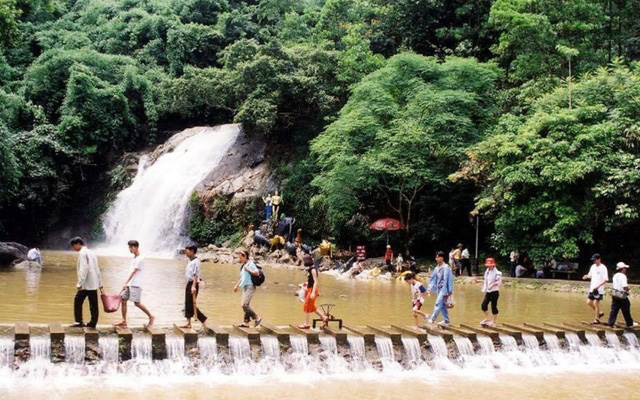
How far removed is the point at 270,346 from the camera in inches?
410

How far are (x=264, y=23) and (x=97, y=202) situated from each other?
2197 centimetres

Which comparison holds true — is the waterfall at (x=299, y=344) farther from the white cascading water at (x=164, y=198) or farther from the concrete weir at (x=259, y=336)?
the white cascading water at (x=164, y=198)

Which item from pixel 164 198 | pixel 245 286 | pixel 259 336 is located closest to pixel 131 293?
pixel 245 286

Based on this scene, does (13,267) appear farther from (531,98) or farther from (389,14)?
(389,14)

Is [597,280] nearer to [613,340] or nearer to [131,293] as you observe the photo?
[613,340]

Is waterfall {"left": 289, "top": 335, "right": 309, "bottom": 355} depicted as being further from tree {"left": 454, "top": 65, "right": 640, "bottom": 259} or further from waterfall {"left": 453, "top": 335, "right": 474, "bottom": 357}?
tree {"left": 454, "top": 65, "right": 640, "bottom": 259}

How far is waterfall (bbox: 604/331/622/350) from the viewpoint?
1266cm

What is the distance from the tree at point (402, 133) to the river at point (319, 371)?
34.3ft

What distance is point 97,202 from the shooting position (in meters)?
37.6

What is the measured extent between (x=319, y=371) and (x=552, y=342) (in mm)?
4806

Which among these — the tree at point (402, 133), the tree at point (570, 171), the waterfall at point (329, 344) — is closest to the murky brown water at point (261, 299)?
the waterfall at point (329, 344)

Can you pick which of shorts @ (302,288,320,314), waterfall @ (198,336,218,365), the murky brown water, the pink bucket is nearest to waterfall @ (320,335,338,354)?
shorts @ (302,288,320,314)

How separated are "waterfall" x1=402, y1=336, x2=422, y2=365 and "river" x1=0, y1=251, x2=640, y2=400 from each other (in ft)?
0.46

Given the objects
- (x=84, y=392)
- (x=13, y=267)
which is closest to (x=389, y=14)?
(x=13, y=267)
